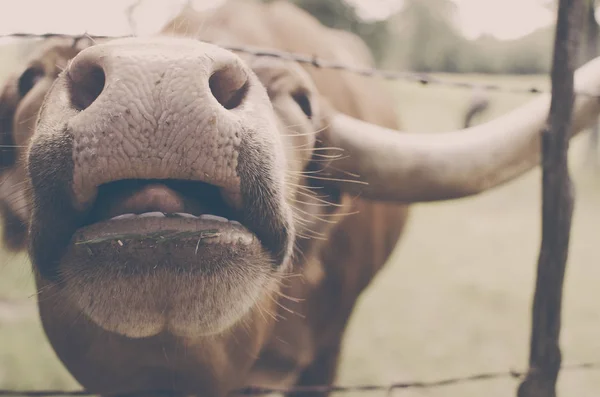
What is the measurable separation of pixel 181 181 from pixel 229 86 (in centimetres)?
20

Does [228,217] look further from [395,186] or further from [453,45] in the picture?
[453,45]

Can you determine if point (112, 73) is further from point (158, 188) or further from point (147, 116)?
point (158, 188)

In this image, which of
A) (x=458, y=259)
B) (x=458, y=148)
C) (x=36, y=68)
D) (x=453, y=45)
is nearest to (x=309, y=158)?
(x=458, y=148)

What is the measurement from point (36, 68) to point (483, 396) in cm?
290

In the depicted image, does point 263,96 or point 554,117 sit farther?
point 554,117

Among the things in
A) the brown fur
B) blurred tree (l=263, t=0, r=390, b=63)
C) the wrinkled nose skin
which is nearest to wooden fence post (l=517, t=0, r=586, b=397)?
the brown fur

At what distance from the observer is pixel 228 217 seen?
1187 mm

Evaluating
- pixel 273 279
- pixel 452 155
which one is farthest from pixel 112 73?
pixel 452 155

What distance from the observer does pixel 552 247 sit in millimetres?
1472

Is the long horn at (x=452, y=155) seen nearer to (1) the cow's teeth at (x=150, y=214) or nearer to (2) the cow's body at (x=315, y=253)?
(2) the cow's body at (x=315, y=253)

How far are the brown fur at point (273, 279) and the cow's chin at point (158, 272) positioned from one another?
0.56ft

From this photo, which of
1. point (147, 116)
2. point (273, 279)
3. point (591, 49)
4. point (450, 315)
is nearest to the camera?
point (147, 116)

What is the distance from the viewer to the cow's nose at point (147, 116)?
3.41 feet

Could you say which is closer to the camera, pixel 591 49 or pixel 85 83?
pixel 85 83
